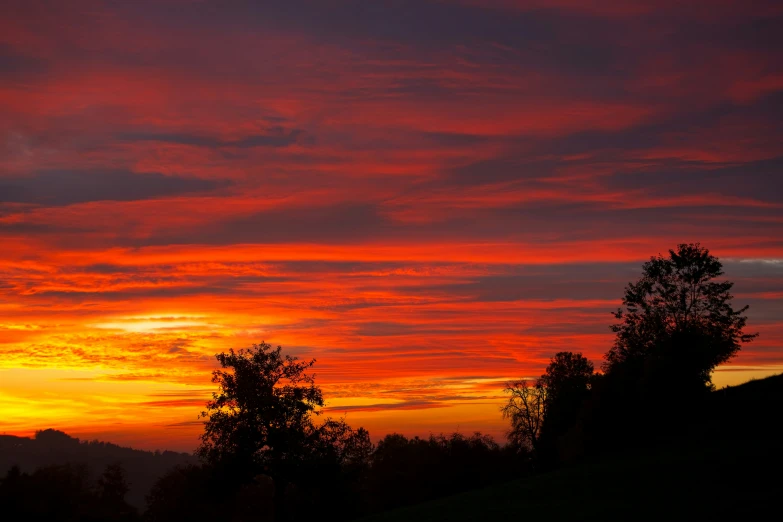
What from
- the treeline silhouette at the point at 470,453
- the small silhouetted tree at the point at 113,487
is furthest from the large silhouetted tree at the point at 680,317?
the small silhouetted tree at the point at 113,487

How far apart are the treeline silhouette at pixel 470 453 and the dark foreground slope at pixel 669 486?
3.63 ft

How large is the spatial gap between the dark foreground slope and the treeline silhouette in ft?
3.63

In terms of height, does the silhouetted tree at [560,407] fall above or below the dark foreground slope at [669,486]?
above

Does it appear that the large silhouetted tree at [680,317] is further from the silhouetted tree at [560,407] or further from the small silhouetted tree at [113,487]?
the small silhouetted tree at [113,487]

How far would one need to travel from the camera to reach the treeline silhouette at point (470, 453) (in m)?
62.3

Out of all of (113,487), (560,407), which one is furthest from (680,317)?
(113,487)

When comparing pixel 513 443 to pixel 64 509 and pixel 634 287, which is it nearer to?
pixel 634 287

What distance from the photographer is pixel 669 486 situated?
143 feet

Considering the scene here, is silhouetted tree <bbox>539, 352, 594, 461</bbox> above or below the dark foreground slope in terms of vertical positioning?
above

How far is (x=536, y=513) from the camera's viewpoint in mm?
42406

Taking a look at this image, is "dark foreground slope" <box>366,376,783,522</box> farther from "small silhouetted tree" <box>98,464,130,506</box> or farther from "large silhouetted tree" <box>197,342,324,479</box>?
"small silhouetted tree" <box>98,464,130,506</box>

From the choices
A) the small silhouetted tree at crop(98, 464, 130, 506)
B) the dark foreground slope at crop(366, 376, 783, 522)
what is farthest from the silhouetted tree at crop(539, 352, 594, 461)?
the small silhouetted tree at crop(98, 464, 130, 506)

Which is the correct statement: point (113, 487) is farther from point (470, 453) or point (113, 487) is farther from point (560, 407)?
point (560, 407)

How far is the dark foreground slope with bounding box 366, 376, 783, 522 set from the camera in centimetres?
3753
